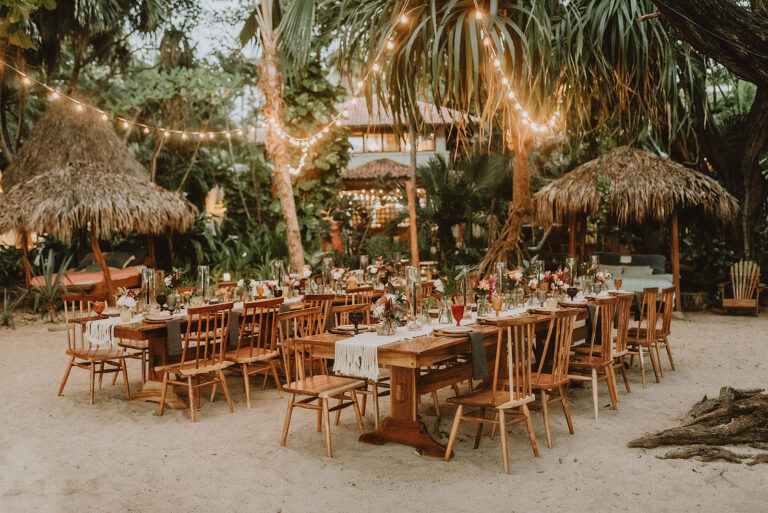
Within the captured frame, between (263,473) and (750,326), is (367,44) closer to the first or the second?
(263,473)

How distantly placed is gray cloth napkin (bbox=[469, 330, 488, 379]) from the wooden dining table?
7cm

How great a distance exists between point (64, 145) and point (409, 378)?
9.72 metres

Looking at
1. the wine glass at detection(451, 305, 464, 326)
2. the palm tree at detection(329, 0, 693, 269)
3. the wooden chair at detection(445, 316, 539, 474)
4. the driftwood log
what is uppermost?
the palm tree at detection(329, 0, 693, 269)

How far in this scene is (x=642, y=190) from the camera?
9945 mm

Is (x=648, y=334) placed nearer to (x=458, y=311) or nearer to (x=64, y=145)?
(x=458, y=311)

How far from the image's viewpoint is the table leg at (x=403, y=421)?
157 inches

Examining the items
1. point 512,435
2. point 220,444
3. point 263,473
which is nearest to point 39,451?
point 220,444

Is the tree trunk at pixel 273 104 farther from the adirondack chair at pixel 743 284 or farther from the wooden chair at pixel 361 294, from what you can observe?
the adirondack chair at pixel 743 284

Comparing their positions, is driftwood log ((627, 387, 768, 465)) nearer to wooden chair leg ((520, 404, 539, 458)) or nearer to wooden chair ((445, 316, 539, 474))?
wooden chair leg ((520, 404, 539, 458))

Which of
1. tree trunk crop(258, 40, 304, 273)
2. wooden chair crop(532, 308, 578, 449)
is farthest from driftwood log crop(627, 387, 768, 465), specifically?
tree trunk crop(258, 40, 304, 273)

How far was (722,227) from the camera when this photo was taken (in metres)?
10.9

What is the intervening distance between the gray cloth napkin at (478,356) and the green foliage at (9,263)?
39.8ft

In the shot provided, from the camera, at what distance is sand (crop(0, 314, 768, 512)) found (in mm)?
3250

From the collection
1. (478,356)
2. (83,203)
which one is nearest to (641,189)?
(478,356)
